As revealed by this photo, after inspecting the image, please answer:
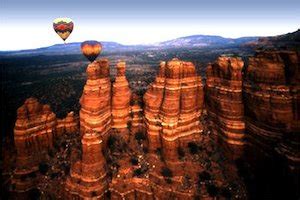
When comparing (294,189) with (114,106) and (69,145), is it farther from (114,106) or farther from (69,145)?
(69,145)

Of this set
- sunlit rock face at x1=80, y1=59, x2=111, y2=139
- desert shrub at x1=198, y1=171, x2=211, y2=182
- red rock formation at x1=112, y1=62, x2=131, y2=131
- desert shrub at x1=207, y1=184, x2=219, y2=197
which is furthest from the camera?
red rock formation at x1=112, y1=62, x2=131, y2=131

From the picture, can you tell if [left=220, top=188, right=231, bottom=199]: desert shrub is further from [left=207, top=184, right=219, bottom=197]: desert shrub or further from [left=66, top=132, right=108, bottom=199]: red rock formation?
[left=66, top=132, right=108, bottom=199]: red rock formation

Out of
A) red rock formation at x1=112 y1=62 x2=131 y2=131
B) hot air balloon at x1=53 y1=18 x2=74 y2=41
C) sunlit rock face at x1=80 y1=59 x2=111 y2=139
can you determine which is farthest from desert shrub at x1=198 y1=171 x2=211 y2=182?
hot air balloon at x1=53 y1=18 x2=74 y2=41

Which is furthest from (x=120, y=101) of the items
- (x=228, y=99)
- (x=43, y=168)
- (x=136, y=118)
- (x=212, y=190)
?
(x=212, y=190)

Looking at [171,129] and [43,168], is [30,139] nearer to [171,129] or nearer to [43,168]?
[43,168]

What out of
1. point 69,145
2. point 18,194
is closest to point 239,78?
point 69,145

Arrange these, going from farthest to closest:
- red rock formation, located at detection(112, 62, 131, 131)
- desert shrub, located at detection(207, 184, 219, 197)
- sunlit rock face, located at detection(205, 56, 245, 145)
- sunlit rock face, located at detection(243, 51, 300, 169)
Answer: red rock formation, located at detection(112, 62, 131, 131) < sunlit rock face, located at detection(205, 56, 245, 145) < desert shrub, located at detection(207, 184, 219, 197) < sunlit rock face, located at detection(243, 51, 300, 169)
